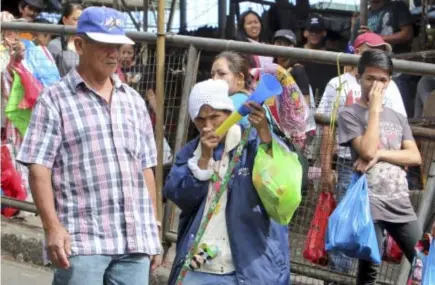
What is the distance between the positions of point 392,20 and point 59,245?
614 cm

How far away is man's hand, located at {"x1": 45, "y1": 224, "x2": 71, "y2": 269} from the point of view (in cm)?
475

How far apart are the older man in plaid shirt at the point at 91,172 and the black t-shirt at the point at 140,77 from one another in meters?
2.52

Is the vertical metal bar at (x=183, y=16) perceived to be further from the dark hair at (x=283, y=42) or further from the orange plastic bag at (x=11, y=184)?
the orange plastic bag at (x=11, y=184)

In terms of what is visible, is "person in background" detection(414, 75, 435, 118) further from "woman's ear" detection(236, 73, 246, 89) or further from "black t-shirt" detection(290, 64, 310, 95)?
"woman's ear" detection(236, 73, 246, 89)

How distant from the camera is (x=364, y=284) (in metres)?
6.10

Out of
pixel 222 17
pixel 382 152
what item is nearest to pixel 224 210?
pixel 382 152

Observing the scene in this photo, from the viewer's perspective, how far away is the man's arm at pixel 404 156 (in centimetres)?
593

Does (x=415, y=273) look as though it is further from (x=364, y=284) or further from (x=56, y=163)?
(x=56, y=163)

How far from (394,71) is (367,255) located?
1.11m

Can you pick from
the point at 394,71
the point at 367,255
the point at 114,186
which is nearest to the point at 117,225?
the point at 114,186

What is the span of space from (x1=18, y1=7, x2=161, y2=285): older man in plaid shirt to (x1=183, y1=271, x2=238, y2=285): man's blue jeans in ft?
0.99

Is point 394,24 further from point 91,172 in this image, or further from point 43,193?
point 43,193

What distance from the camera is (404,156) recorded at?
234 inches

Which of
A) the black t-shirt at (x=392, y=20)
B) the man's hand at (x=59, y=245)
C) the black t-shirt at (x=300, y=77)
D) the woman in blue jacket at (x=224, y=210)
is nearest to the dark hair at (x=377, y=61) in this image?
the woman in blue jacket at (x=224, y=210)
